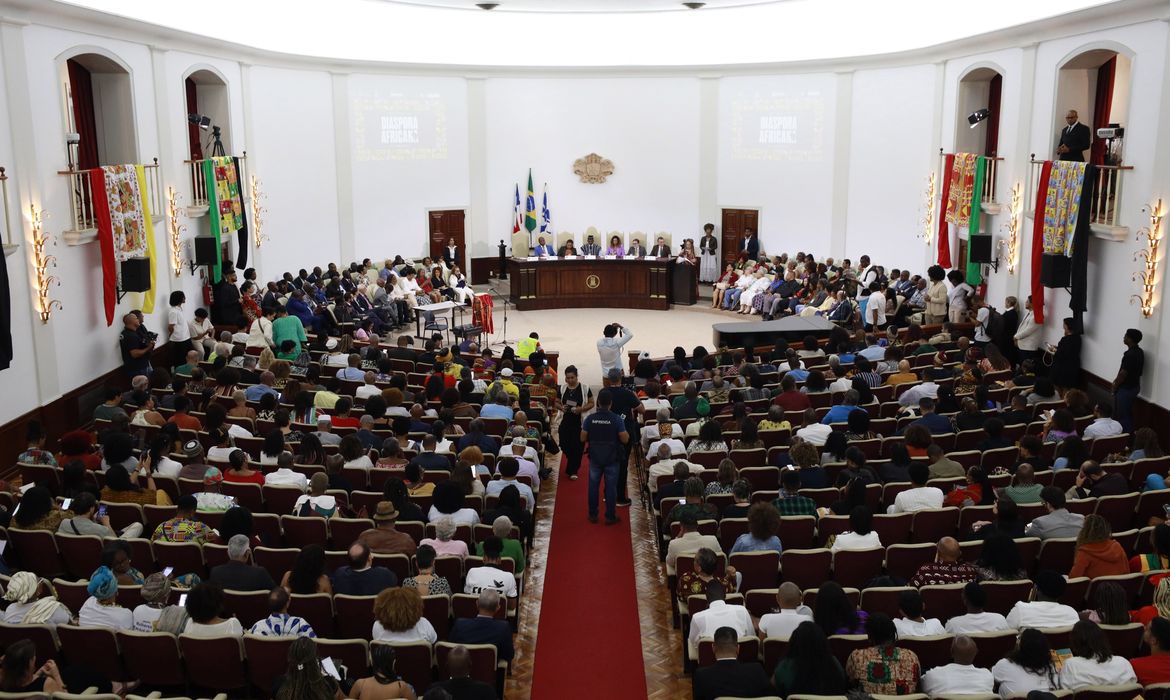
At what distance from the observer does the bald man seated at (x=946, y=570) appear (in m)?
6.68

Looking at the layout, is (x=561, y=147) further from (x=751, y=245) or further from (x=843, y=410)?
(x=843, y=410)

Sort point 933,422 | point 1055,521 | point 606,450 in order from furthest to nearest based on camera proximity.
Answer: point 933,422
point 606,450
point 1055,521

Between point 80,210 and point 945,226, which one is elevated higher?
point 80,210

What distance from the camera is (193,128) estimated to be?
58.2 ft

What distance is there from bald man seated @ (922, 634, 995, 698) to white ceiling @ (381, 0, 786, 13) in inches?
708

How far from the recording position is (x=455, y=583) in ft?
23.5

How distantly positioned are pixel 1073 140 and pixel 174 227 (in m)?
12.9

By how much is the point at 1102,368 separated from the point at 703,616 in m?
8.85

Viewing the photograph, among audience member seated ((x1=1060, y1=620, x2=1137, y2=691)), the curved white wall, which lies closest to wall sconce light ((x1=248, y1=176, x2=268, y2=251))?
the curved white wall

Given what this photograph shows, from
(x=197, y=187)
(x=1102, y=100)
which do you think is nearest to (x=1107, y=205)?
(x=1102, y=100)

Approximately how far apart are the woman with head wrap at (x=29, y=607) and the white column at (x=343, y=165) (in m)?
16.2

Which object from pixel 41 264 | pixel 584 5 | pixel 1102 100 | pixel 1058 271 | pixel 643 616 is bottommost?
pixel 643 616

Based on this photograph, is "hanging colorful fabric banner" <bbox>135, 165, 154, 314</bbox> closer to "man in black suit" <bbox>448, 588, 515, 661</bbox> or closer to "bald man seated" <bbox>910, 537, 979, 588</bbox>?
"man in black suit" <bbox>448, 588, 515, 661</bbox>

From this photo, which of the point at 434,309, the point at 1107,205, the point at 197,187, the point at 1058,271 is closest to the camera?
the point at 1107,205
